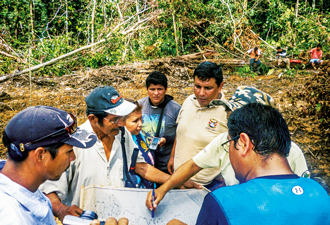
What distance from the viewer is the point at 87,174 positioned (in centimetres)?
176

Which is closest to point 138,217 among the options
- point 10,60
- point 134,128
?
point 134,128

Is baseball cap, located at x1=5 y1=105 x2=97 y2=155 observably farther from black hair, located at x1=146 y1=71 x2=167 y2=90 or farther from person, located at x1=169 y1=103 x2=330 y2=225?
black hair, located at x1=146 y1=71 x2=167 y2=90

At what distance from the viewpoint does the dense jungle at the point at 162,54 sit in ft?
15.6

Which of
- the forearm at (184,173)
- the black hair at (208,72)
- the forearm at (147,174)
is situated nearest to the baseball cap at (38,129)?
the forearm at (184,173)

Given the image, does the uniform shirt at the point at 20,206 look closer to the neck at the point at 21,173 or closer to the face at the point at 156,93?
the neck at the point at 21,173

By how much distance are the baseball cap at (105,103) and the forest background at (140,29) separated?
585cm

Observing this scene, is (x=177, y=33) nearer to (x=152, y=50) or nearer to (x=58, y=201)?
(x=152, y=50)

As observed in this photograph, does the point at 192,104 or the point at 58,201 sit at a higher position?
the point at 192,104

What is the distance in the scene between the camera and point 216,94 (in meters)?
2.39

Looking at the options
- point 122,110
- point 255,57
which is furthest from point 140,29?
point 122,110

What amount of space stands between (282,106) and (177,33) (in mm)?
5125

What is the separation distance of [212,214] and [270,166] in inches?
13.3

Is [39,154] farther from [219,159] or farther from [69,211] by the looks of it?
[219,159]

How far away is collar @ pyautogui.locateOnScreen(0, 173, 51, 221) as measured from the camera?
1026 millimetres
